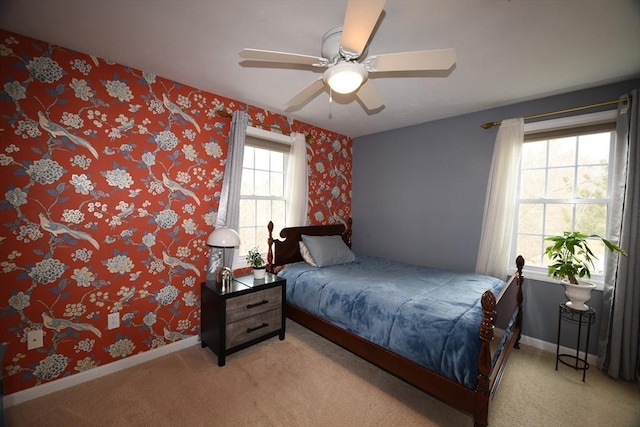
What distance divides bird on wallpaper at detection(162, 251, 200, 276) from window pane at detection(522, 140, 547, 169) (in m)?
3.64

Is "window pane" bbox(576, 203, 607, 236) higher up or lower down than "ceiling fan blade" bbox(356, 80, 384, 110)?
lower down

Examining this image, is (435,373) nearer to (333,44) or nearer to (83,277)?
(333,44)

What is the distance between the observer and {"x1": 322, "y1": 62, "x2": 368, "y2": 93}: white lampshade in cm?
134

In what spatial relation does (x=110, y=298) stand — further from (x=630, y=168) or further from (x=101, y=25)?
(x=630, y=168)

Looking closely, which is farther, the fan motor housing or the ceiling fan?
the fan motor housing

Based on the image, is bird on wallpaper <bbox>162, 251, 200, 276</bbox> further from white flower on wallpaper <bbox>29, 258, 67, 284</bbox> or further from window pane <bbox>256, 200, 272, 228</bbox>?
window pane <bbox>256, 200, 272, 228</bbox>

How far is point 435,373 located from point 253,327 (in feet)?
5.09

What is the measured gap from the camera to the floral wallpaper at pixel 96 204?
1.74m

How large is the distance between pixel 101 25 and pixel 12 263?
5.48 feet

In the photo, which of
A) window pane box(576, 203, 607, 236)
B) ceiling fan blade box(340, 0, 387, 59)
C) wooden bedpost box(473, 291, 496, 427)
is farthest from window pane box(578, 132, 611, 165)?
ceiling fan blade box(340, 0, 387, 59)

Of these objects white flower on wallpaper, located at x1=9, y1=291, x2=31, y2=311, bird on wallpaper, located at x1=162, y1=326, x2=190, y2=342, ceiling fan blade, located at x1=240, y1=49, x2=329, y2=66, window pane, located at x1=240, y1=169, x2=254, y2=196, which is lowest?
bird on wallpaper, located at x1=162, y1=326, x2=190, y2=342

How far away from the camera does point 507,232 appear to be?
274 cm

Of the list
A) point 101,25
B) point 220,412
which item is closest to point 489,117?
point 101,25

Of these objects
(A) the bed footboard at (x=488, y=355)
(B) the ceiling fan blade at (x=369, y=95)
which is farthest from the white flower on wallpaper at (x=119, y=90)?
(A) the bed footboard at (x=488, y=355)
